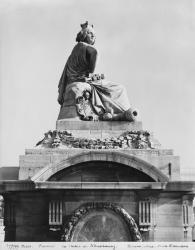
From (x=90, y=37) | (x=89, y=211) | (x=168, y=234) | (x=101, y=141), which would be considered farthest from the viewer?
(x=90, y=37)

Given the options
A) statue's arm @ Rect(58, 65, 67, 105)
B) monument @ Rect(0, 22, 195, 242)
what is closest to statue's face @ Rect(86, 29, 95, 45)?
statue's arm @ Rect(58, 65, 67, 105)

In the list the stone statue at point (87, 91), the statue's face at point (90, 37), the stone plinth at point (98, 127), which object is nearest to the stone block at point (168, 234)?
the stone plinth at point (98, 127)

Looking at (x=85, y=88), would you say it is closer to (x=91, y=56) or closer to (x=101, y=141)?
(x=91, y=56)

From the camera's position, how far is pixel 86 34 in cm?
2097

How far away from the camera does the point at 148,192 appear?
16625mm

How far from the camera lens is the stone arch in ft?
54.4

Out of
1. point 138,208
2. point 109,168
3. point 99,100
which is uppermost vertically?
point 99,100

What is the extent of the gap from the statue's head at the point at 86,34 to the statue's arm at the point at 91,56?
1.92ft

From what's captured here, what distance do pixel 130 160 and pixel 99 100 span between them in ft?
11.3

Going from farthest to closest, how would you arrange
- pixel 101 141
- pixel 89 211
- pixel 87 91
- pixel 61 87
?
pixel 61 87
pixel 87 91
pixel 101 141
pixel 89 211

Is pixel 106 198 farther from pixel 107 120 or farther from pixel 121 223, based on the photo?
pixel 107 120

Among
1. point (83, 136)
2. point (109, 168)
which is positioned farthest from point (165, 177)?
point (83, 136)

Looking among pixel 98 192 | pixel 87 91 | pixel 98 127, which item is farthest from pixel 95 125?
pixel 98 192

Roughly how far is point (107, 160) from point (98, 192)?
3.40 feet
